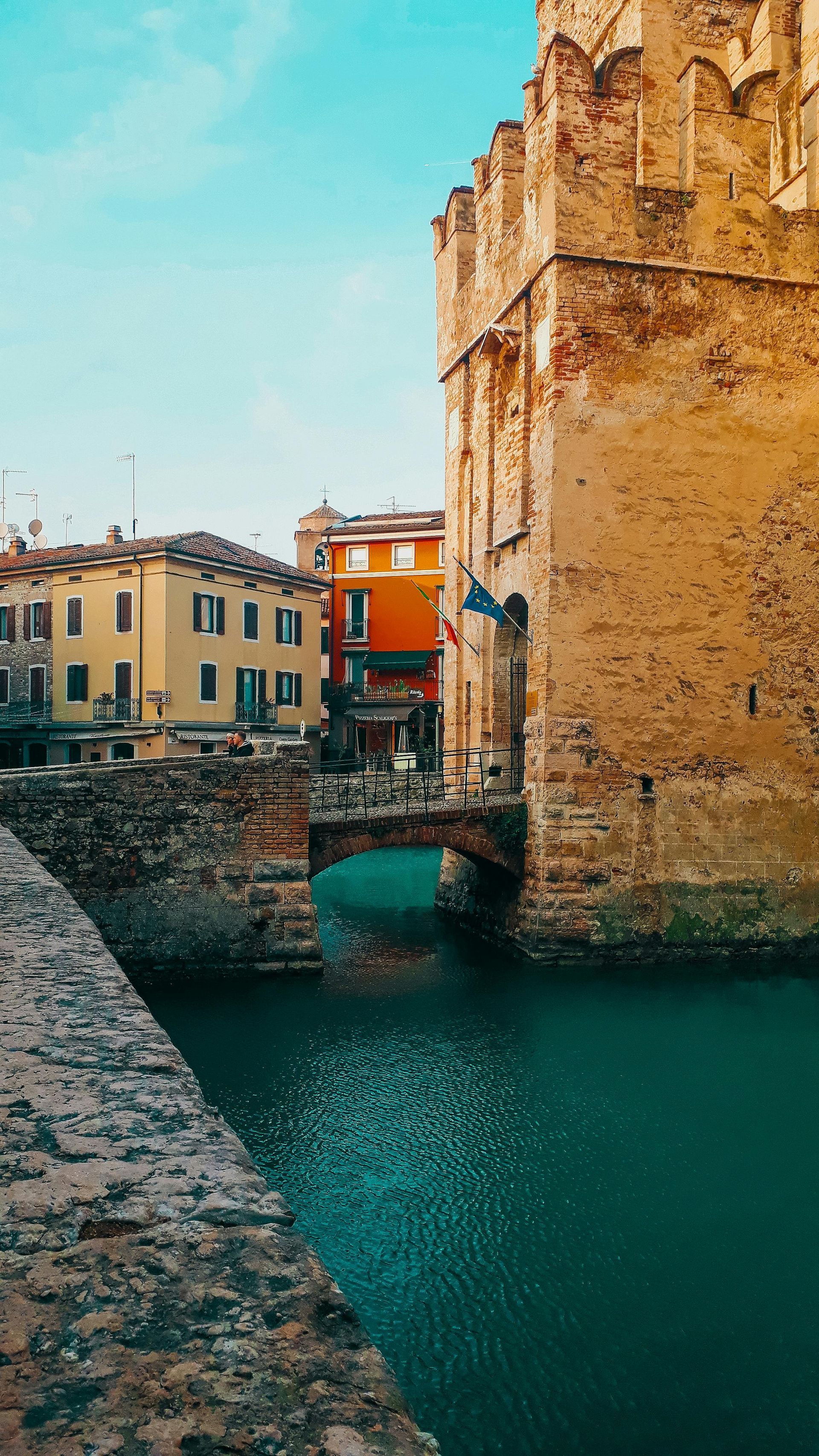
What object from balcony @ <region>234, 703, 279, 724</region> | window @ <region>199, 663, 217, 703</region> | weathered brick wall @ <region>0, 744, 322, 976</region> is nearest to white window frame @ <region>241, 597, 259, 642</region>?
window @ <region>199, 663, 217, 703</region>

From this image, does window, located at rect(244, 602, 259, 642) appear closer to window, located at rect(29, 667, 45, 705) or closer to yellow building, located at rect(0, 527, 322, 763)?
yellow building, located at rect(0, 527, 322, 763)

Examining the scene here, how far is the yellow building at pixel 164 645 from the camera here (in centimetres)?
2853

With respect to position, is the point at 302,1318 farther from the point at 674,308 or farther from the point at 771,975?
the point at 674,308

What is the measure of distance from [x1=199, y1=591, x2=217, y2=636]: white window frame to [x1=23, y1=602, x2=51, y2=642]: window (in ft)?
18.1

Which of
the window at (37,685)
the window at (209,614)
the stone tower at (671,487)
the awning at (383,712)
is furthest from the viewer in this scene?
the awning at (383,712)

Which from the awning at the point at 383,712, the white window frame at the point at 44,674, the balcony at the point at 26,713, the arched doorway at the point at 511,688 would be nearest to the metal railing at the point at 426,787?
the arched doorway at the point at 511,688

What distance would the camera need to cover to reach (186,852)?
41.0 ft

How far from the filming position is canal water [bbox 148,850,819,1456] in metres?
5.16

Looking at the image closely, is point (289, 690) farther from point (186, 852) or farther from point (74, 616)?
point (186, 852)

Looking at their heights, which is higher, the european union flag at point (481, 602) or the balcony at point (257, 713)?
the european union flag at point (481, 602)

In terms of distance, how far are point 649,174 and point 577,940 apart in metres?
10.7

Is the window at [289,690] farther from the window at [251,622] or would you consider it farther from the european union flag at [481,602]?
the european union flag at [481,602]

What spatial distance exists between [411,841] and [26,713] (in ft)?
71.5

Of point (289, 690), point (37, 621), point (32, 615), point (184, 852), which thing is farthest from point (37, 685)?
point (184, 852)
